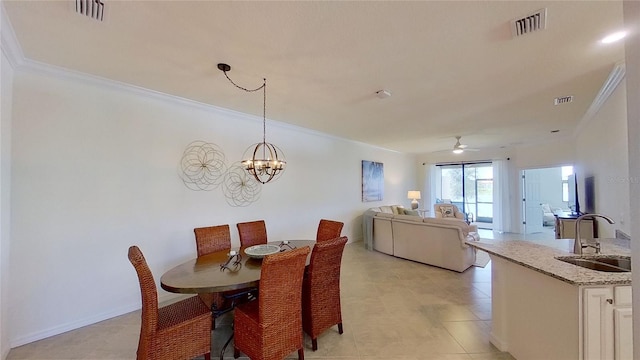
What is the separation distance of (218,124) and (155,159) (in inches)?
39.1

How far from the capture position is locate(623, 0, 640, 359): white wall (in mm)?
651

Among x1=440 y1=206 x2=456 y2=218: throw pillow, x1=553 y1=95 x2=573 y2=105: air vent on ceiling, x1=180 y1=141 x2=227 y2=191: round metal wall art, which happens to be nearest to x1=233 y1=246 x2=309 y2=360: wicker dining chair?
x1=180 y1=141 x2=227 y2=191: round metal wall art

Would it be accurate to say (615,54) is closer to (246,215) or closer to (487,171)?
(246,215)

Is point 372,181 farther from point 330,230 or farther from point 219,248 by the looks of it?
point 219,248

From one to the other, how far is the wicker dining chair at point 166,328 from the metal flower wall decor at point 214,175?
1790 mm

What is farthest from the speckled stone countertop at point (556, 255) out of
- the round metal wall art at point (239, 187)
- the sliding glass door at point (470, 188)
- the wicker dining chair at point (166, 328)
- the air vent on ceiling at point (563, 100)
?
the sliding glass door at point (470, 188)

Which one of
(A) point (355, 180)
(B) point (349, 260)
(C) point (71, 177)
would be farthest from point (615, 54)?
(C) point (71, 177)

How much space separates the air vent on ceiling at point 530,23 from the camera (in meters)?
1.74

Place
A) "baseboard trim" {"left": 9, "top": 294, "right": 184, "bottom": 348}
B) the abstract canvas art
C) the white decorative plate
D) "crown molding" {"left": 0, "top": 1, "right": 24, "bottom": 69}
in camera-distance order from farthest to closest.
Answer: the abstract canvas art < the white decorative plate < "baseboard trim" {"left": 9, "top": 294, "right": 184, "bottom": 348} < "crown molding" {"left": 0, "top": 1, "right": 24, "bottom": 69}

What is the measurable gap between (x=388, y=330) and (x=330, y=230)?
121 centimetres

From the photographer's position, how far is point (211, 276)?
209 centimetres

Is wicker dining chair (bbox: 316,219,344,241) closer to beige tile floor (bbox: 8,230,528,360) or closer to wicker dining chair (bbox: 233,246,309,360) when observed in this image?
beige tile floor (bbox: 8,230,528,360)

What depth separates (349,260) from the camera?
4941 mm

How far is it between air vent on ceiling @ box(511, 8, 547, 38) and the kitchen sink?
170 cm
